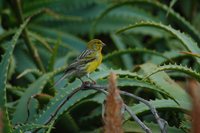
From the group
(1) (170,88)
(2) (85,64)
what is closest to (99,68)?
(2) (85,64)

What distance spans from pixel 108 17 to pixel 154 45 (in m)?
0.44

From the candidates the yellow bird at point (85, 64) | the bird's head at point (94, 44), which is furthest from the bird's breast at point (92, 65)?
the bird's head at point (94, 44)

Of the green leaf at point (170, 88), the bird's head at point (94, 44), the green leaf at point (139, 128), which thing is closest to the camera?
the green leaf at point (139, 128)

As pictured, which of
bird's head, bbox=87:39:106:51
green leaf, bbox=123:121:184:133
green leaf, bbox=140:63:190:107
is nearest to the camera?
green leaf, bbox=123:121:184:133

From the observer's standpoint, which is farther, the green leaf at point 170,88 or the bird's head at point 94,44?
the bird's head at point 94,44

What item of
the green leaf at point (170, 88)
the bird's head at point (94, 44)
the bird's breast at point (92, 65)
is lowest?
the green leaf at point (170, 88)

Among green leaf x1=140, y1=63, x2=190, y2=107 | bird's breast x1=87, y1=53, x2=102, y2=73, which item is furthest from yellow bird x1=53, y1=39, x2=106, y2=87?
green leaf x1=140, y1=63, x2=190, y2=107

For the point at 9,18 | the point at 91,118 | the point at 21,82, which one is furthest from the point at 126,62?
the point at 91,118

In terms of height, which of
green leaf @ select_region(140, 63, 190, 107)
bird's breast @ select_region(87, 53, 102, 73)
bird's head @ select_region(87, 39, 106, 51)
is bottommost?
green leaf @ select_region(140, 63, 190, 107)

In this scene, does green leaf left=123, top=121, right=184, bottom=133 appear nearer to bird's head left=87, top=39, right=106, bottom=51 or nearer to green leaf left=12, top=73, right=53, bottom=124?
bird's head left=87, top=39, right=106, bottom=51

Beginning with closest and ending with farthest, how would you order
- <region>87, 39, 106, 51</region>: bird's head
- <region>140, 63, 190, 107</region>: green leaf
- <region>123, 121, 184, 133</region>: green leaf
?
<region>123, 121, 184, 133</region>: green leaf, <region>140, 63, 190, 107</region>: green leaf, <region>87, 39, 106, 51</region>: bird's head

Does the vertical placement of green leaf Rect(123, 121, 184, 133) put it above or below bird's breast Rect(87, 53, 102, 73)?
below

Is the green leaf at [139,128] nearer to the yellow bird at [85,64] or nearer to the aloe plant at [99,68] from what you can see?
the aloe plant at [99,68]

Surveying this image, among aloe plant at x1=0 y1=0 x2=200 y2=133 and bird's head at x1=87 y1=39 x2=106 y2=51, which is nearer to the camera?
aloe plant at x1=0 y1=0 x2=200 y2=133
